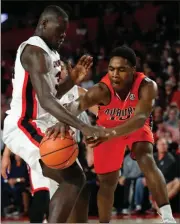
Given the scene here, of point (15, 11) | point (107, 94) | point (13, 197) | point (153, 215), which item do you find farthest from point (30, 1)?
point (107, 94)

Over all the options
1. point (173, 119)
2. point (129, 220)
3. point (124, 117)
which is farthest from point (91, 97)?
point (173, 119)

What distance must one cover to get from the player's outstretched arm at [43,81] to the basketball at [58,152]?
18 centimetres

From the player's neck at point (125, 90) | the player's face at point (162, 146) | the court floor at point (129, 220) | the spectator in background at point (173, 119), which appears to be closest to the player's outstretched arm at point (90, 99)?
the player's neck at point (125, 90)

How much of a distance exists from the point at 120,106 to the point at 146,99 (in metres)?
0.32

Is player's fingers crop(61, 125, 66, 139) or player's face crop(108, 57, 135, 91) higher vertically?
player's face crop(108, 57, 135, 91)

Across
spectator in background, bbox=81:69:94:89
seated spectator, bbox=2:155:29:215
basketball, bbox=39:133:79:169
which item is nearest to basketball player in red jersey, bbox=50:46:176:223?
basketball, bbox=39:133:79:169

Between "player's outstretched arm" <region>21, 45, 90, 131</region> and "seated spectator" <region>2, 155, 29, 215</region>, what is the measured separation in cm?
489

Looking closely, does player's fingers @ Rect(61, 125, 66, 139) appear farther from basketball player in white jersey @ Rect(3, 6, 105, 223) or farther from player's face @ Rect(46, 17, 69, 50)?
player's face @ Rect(46, 17, 69, 50)

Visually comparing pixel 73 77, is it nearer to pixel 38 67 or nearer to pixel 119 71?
pixel 119 71

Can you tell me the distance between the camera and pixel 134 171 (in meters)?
9.09

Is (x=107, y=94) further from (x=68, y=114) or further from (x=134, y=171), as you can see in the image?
(x=134, y=171)

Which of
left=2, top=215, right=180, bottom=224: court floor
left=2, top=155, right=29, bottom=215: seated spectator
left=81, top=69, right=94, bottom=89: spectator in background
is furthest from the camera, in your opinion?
left=81, top=69, right=94, bottom=89: spectator in background

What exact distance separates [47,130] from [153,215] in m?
4.69

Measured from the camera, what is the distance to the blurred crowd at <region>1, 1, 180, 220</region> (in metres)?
8.98
